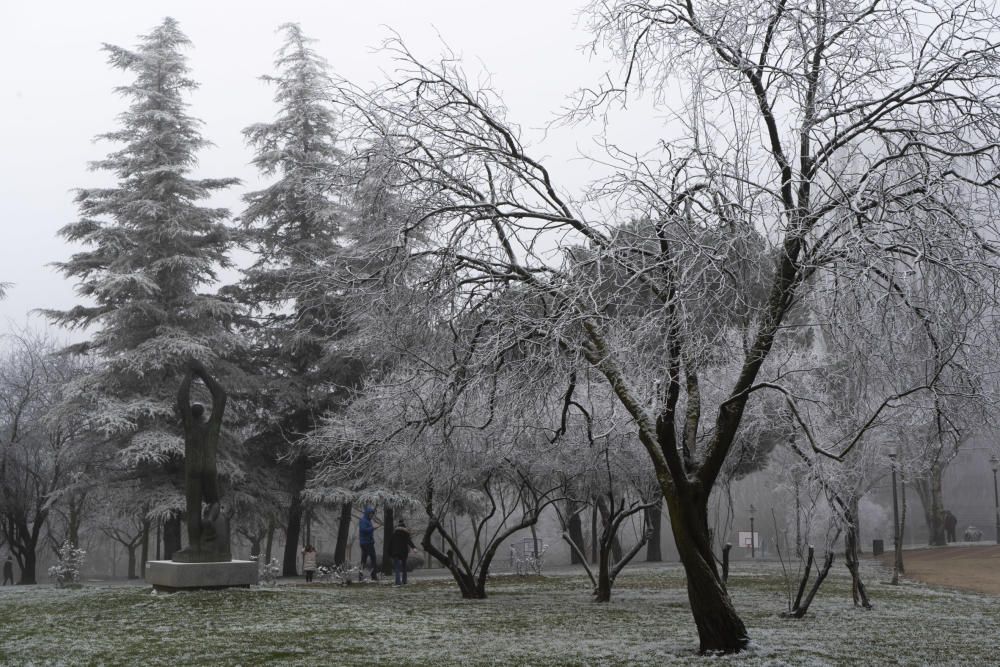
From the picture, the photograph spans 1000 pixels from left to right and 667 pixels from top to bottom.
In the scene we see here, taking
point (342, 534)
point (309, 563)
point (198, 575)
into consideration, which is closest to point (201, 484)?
point (198, 575)

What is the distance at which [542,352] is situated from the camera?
8.67 metres

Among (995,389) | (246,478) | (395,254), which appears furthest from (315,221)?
(995,389)

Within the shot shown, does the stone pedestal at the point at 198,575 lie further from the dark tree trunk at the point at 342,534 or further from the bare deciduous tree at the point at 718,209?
the dark tree trunk at the point at 342,534

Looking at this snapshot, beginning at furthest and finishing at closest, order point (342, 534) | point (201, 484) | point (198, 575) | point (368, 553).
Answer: point (342, 534) → point (368, 553) → point (201, 484) → point (198, 575)

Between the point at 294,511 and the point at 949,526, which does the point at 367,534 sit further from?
the point at 949,526

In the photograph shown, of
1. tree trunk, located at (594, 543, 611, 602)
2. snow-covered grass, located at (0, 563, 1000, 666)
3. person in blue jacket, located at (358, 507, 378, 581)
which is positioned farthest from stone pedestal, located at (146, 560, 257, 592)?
tree trunk, located at (594, 543, 611, 602)

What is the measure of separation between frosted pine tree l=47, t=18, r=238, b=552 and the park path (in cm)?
1950

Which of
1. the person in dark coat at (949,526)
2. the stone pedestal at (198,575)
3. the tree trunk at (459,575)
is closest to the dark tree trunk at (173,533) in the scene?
the stone pedestal at (198,575)

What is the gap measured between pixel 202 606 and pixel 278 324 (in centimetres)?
1749

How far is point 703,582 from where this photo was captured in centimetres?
935

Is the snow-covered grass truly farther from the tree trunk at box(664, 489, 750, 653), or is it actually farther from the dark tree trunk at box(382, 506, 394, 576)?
the dark tree trunk at box(382, 506, 394, 576)

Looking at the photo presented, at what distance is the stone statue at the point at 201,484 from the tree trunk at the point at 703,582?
31.6ft

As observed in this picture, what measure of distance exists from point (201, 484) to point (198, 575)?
1552 millimetres

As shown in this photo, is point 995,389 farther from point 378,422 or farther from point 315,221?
point 315,221
